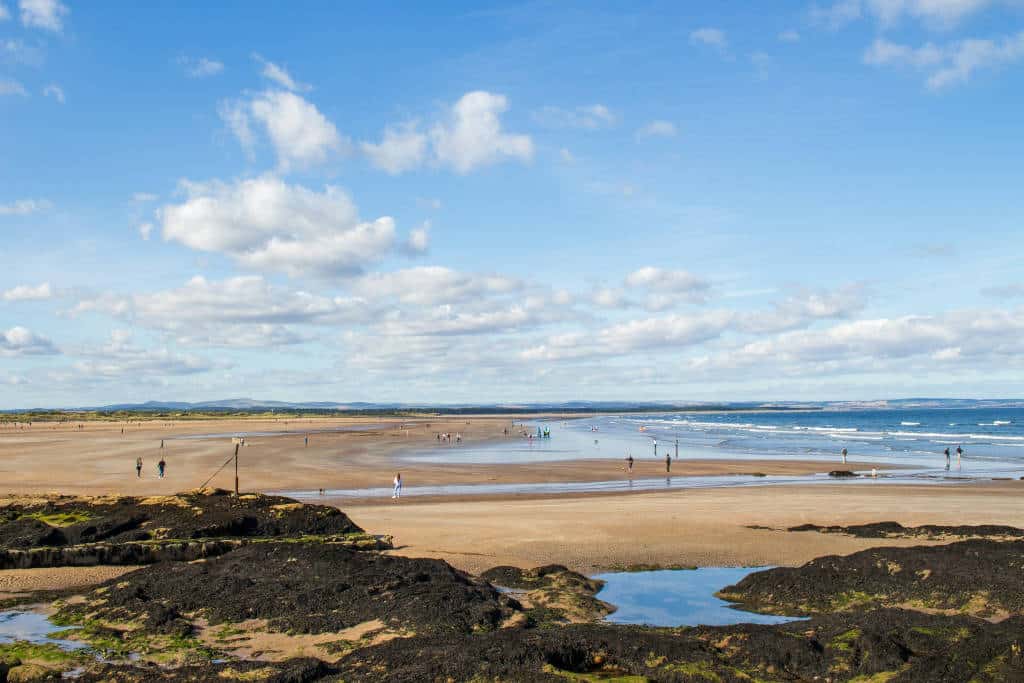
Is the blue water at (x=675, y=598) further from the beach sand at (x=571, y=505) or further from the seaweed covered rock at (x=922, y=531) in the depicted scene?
the seaweed covered rock at (x=922, y=531)

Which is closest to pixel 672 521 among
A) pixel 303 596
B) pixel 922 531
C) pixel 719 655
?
pixel 922 531

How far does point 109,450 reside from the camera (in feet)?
234

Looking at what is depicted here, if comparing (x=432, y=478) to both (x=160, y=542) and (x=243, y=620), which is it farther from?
(x=243, y=620)

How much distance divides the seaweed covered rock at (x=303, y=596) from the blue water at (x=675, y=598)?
10.4 feet

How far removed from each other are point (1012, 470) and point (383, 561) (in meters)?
55.1

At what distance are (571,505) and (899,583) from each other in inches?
744

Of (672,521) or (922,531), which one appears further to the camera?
(672,521)

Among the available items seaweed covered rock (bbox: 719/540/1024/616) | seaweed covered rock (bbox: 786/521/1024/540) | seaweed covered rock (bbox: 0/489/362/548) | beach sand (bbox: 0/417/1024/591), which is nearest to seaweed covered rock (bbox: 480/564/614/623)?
beach sand (bbox: 0/417/1024/591)

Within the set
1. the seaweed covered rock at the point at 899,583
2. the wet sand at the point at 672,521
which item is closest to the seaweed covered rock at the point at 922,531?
the wet sand at the point at 672,521

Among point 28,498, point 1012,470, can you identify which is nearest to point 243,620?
point 28,498

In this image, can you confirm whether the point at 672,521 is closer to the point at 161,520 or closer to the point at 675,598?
the point at 675,598

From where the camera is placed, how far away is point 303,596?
1515 centimetres

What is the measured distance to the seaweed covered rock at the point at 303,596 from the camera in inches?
553

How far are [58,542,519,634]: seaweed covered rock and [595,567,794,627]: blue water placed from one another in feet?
10.4
